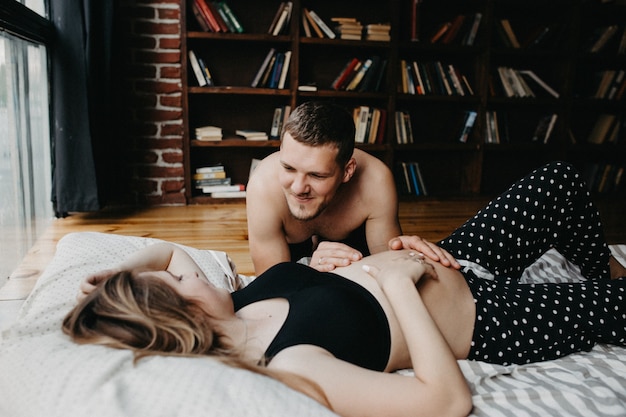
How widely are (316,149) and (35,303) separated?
0.79m

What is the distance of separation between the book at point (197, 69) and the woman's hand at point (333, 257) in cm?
254

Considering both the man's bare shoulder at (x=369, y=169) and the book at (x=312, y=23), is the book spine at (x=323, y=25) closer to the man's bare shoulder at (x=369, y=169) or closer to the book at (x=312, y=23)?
the book at (x=312, y=23)

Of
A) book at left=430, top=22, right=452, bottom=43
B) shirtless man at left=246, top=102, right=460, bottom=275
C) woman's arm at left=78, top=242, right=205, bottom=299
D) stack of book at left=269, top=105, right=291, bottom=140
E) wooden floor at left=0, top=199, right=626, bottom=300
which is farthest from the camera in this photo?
book at left=430, top=22, right=452, bottom=43

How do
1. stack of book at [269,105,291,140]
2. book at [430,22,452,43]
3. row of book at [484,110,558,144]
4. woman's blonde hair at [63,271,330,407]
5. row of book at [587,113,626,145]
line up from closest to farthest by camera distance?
1. woman's blonde hair at [63,271,330,407]
2. stack of book at [269,105,291,140]
3. book at [430,22,452,43]
4. row of book at [484,110,558,144]
5. row of book at [587,113,626,145]

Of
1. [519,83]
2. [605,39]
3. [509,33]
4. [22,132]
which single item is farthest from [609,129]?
[22,132]

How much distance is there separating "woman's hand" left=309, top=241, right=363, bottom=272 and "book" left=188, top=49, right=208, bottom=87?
2538mm

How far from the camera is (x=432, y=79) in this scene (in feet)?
13.2

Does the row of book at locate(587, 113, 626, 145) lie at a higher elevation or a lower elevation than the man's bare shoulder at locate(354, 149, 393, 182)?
higher

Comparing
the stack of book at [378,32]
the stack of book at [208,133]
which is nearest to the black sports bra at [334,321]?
the stack of book at [208,133]

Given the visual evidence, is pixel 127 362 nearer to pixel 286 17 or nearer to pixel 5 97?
pixel 5 97

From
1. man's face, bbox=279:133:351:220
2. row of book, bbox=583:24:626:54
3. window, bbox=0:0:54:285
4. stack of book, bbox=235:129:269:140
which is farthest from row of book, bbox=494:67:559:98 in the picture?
window, bbox=0:0:54:285

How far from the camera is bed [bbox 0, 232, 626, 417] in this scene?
2.65 ft

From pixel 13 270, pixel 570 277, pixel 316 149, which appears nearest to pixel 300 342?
pixel 316 149

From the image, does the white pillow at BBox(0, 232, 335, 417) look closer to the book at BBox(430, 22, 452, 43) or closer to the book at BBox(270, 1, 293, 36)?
the book at BBox(270, 1, 293, 36)
